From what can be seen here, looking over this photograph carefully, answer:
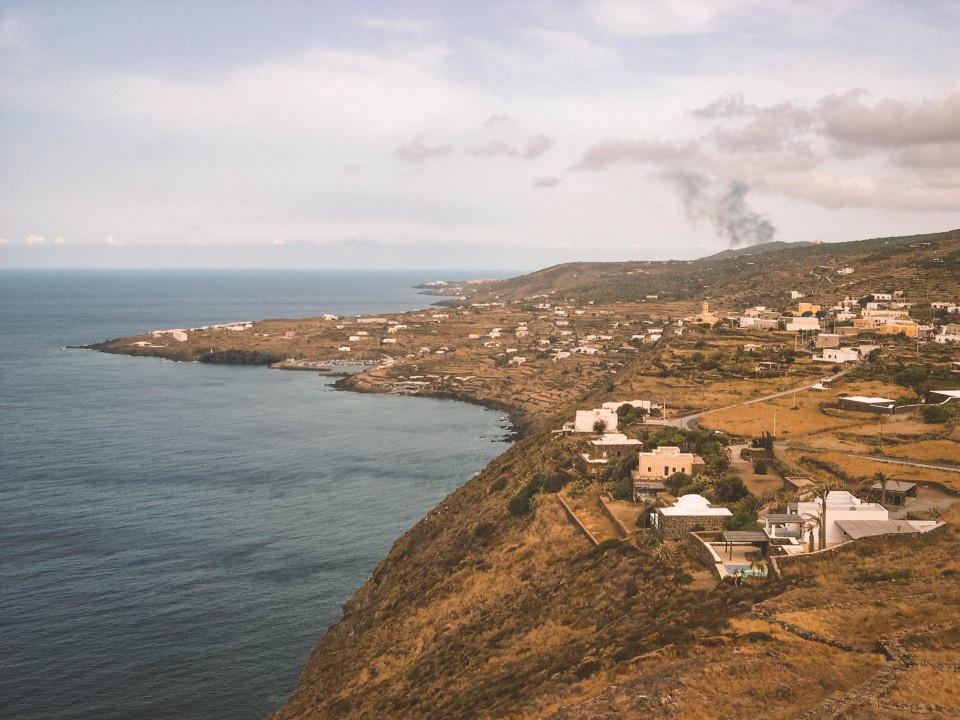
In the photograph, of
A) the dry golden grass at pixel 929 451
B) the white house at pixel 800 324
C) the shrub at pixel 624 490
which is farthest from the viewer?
the white house at pixel 800 324

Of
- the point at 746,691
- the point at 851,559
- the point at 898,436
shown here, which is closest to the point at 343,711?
the point at 746,691

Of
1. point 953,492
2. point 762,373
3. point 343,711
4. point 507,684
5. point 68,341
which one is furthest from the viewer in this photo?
point 68,341

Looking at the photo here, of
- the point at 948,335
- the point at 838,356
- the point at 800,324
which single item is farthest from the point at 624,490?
the point at 800,324

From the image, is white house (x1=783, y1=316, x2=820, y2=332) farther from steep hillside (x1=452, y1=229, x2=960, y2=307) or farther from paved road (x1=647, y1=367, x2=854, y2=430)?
paved road (x1=647, y1=367, x2=854, y2=430)

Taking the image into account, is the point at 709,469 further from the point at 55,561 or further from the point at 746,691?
the point at 55,561

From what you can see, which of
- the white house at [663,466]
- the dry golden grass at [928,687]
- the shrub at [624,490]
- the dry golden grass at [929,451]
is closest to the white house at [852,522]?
the white house at [663,466]

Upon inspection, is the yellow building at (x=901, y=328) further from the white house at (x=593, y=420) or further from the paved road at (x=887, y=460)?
the paved road at (x=887, y=460)
